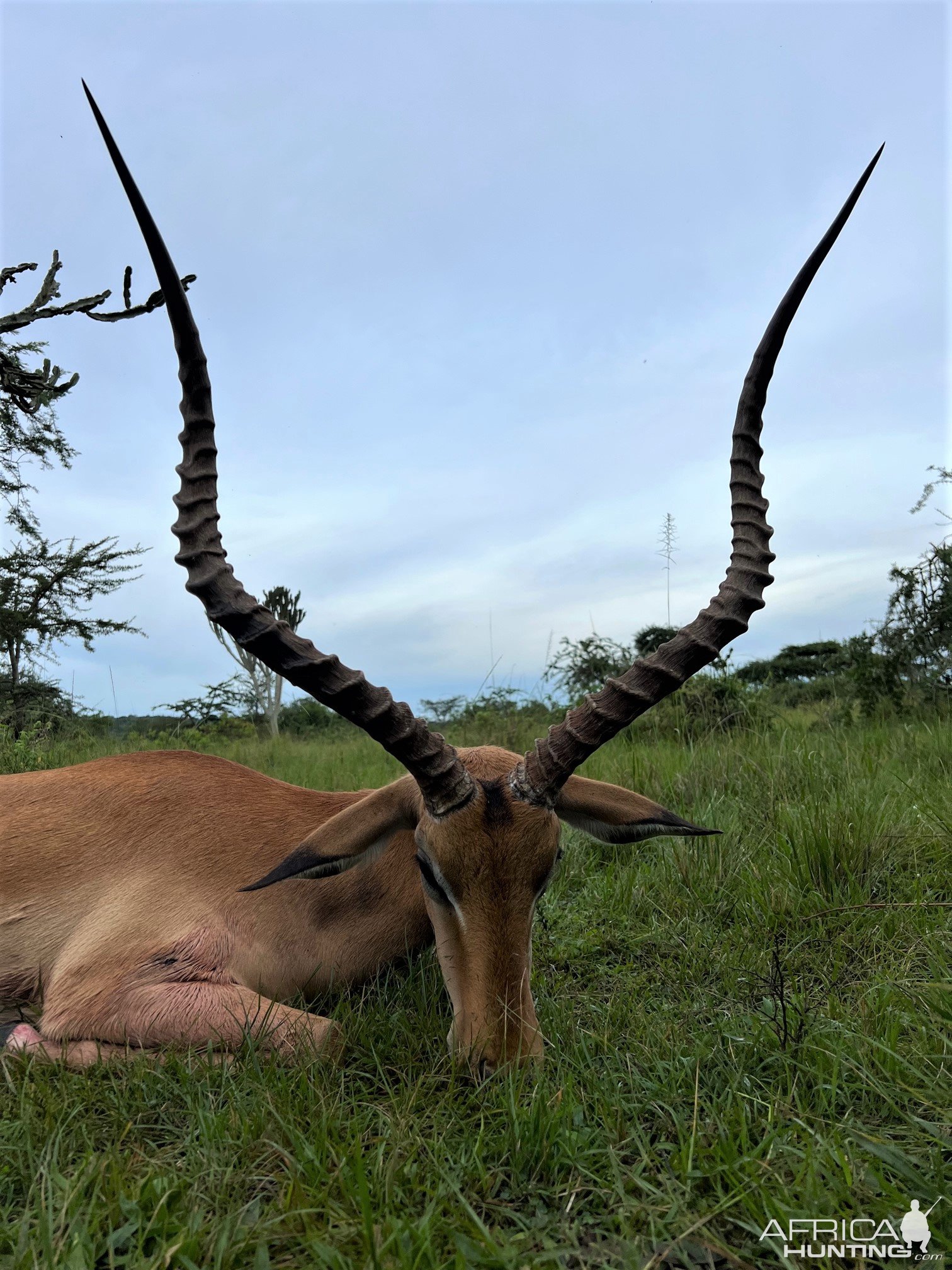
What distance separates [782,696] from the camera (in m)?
13.5

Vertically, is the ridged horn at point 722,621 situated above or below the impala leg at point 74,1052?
above

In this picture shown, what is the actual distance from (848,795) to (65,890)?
4589 mm

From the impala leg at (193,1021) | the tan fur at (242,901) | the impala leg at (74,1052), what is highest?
the tan fur at (242,901)

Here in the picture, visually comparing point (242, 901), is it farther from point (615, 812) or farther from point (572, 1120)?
point (572, 1120)

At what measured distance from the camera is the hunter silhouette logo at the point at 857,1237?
5.94 feet

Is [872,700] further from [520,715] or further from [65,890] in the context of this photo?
[65,890]

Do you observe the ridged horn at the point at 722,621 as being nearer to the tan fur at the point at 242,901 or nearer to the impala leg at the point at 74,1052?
the tan fur at the point at 242,901

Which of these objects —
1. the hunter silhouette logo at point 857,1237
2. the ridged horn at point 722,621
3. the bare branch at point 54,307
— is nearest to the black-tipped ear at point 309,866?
the ridged horn at point 722,621

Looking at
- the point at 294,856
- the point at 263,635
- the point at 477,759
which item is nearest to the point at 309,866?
the point at 294,856

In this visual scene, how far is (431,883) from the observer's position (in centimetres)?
317

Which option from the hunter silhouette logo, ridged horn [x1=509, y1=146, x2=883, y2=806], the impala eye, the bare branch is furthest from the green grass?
the bare branch

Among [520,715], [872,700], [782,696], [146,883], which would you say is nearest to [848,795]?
[146,883]

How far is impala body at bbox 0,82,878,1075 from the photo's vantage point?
2.95 metres

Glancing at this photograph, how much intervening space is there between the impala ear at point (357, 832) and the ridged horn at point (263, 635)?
0.35 m
